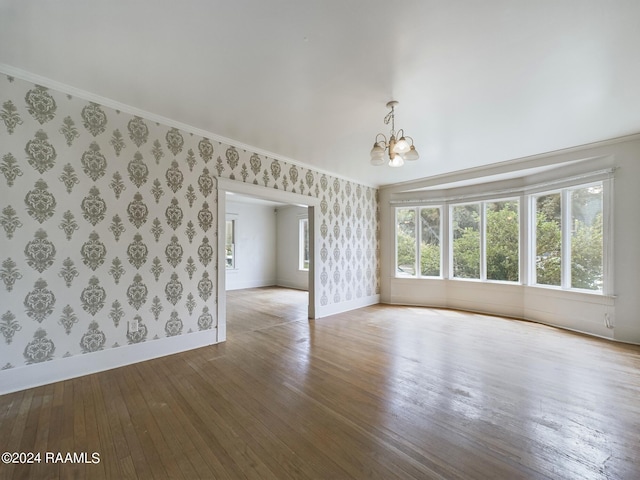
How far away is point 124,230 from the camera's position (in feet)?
9.96

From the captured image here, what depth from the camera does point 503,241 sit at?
5.45 meters

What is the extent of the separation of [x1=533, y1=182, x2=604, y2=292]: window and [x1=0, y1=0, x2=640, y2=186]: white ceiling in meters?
1.15

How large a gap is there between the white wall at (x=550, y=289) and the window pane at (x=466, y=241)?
0.26 m

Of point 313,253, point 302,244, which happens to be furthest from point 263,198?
point 302,244

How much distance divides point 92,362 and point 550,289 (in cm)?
638

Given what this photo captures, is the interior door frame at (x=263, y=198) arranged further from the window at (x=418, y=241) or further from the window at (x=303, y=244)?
the window at (x=303, y=244)

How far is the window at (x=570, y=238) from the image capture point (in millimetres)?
4211

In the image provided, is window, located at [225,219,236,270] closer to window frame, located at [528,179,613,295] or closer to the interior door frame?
the interior door frame

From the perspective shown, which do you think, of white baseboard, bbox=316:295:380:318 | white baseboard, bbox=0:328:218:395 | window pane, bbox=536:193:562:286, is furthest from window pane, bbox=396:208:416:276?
white baseboard, bbox=0:328:218:395

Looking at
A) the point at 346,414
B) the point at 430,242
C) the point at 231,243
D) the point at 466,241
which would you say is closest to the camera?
the point at 346,414

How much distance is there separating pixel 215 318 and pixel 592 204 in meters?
5.73

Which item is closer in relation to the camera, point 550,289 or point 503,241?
point 550,289

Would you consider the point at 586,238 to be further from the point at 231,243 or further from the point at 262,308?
the point at 231,243

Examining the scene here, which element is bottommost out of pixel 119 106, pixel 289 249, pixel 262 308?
pixel 262 308
